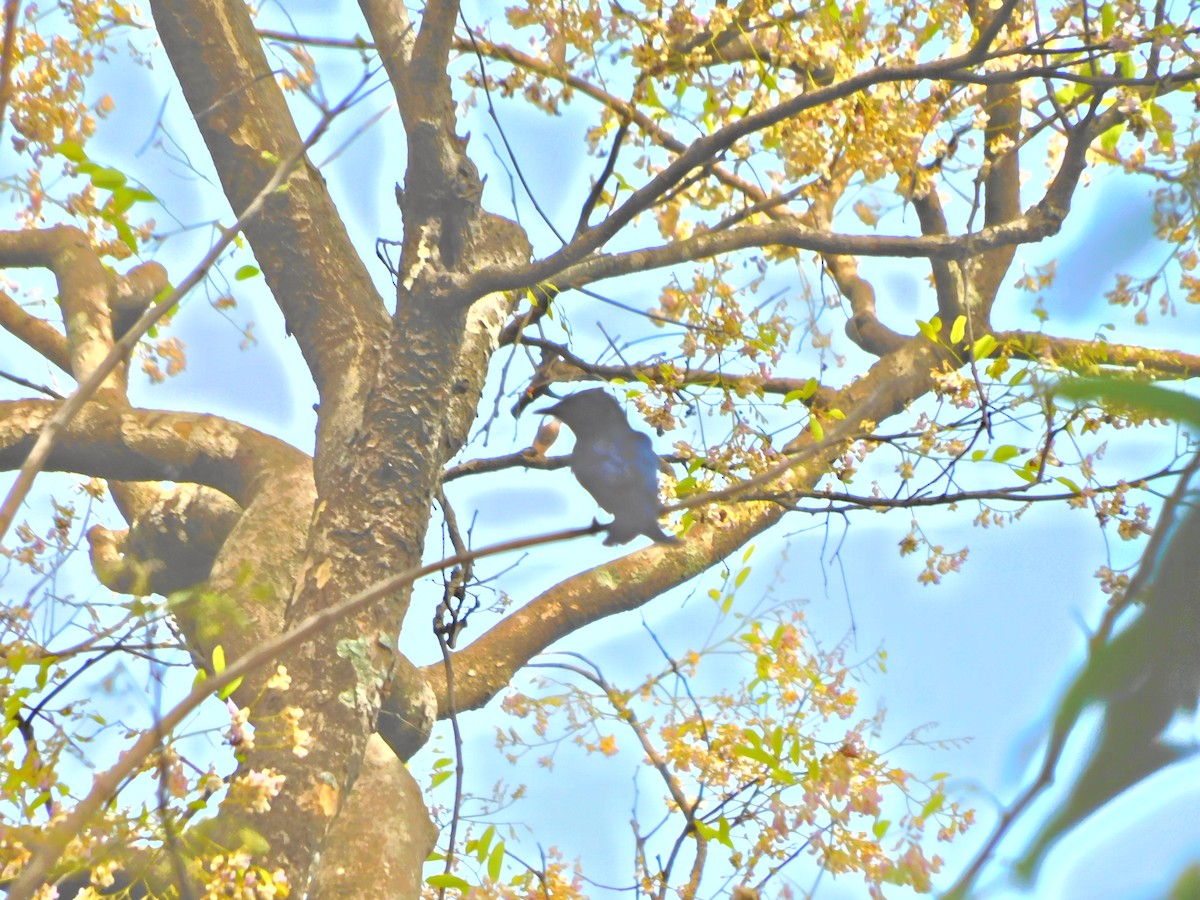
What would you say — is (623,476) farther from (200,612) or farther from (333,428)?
(333,428)

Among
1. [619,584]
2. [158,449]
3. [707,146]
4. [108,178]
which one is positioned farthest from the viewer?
[619,584]

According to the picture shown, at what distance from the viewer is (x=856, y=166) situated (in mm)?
2529

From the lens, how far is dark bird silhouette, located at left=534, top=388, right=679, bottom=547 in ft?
Answer: 4.62

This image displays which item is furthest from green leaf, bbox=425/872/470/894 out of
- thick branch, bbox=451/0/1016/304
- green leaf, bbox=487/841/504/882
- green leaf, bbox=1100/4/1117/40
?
green leaf, bbox=1100/4/1117/40

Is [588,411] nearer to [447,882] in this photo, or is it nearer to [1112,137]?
[447,882]

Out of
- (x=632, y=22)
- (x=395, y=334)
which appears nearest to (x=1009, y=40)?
(x=632, y=22)

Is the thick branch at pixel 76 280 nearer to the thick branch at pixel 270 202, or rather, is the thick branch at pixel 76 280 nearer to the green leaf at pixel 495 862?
the thick branch at pixel 270 202

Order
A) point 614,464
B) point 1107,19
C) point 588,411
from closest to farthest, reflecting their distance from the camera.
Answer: point 614,464 → point 588,411 → point 1107,19

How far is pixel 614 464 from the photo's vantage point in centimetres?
155

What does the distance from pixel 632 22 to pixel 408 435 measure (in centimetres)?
108

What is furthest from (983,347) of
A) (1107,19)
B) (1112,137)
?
(1112,137)

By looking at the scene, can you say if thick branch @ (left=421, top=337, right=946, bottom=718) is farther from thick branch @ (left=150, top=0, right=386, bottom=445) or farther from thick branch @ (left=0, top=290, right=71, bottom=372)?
thick branch @ (left=0, top=290, right=71, bottom=372)

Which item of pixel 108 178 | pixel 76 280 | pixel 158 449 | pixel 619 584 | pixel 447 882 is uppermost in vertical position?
pixel 76 280

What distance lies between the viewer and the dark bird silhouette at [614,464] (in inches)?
55.5
